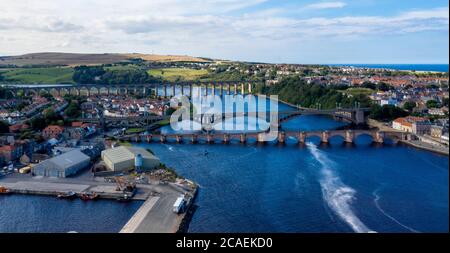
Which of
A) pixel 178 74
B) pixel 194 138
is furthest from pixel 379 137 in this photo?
pixel 178 74

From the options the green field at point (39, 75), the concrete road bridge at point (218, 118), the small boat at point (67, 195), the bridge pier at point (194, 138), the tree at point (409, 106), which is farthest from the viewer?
the green field at point (39, 75)

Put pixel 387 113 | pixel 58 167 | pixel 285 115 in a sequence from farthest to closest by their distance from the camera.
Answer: pixel 285 115 → pixel 387 113 → pixel 58 167

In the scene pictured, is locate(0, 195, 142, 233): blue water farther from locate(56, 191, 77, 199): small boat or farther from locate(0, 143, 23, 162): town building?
locate(0, 143, 23, 162): town building

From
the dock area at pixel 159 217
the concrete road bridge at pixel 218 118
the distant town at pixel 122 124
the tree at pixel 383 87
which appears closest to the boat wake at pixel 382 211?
the distant town at pixel 122 124

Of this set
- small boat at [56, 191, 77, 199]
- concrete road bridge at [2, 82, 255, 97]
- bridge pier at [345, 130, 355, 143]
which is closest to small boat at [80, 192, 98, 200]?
small boat at [56, 191, 77, 199]

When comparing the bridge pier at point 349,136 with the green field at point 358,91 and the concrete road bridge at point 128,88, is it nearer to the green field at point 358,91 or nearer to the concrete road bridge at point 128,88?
the green field at point 358,91

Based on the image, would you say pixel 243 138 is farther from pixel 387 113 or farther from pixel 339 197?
pixel 387 113
